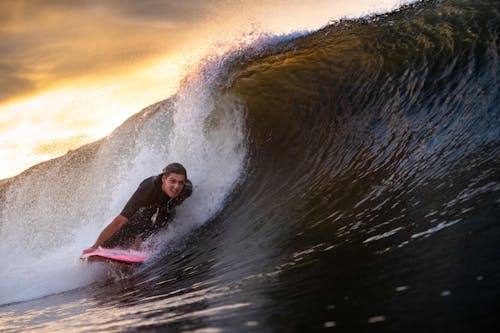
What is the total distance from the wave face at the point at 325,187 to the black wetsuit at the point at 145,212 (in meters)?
0.30

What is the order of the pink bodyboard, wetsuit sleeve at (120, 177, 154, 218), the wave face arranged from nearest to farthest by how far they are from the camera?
the wave face
the pink bodyboard
wetsuit sleeve at (120, 177, 154, 218)

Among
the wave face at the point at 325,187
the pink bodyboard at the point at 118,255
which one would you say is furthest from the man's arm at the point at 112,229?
the wave face at the point at 325,187

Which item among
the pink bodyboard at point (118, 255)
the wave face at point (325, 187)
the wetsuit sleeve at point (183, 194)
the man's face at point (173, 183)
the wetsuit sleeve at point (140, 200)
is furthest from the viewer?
the wetsuit sleeve at point (183, 194)

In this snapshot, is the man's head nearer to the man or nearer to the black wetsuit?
the man

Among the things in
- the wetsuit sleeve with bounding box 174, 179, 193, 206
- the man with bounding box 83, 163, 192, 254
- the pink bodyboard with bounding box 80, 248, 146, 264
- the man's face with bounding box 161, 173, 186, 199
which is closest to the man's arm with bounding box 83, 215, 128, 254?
the man with bounding box 83, 163, 192, 254

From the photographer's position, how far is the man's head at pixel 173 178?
5978 millimetres

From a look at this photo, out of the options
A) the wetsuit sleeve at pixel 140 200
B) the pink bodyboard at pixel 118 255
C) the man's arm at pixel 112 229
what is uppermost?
the wetsuit sleeve at pixel 140 200

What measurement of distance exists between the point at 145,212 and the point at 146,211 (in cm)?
2

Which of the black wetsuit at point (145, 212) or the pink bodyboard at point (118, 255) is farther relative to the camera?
the black wetsuit at point (145, 212)

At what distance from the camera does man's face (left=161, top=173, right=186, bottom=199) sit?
598cm

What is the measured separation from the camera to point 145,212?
246 inches

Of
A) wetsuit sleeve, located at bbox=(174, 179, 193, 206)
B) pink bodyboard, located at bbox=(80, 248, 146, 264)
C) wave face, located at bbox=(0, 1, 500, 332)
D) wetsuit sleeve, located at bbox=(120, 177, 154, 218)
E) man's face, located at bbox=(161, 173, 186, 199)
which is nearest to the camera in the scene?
wave face, located at bbox=(0, 1, 500, 332)

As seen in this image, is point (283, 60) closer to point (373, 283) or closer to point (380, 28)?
point (380, 28)

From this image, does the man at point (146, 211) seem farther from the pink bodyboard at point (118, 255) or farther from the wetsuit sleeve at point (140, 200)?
the pink bodyboard at point (118, 255)
